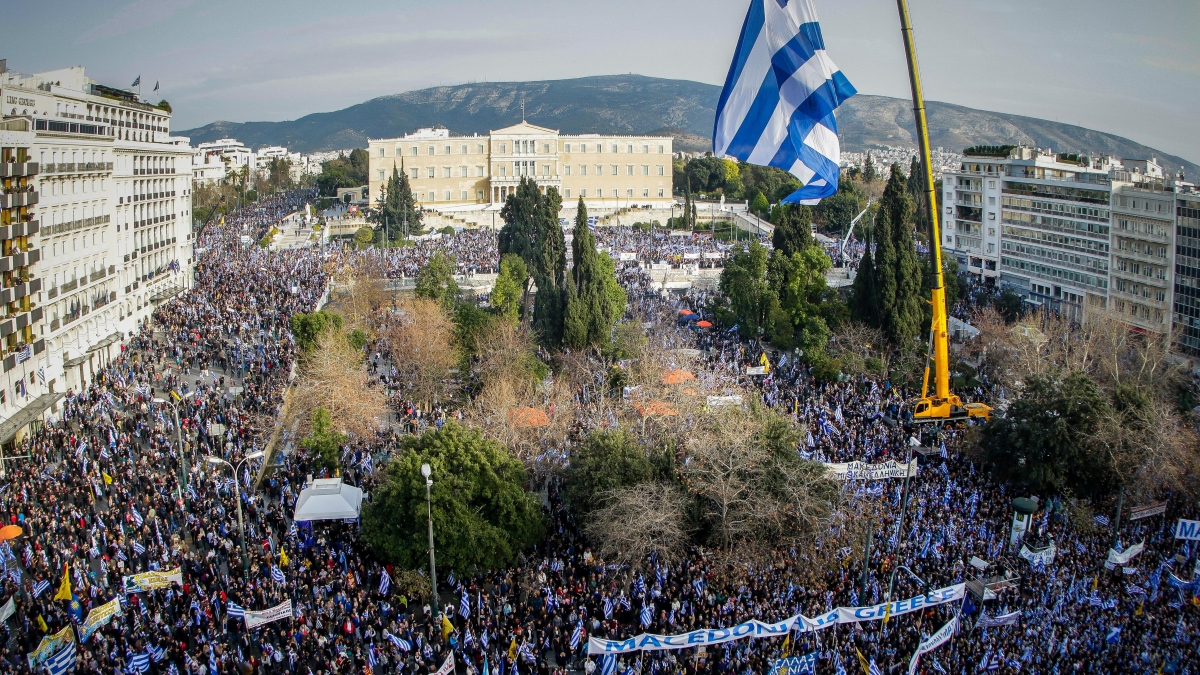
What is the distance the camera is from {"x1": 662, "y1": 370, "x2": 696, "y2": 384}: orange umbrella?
31091 millimetres

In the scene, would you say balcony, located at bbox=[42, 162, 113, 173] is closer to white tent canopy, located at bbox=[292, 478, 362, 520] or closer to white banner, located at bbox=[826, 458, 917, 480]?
white tent canopy, located at bbox=[292, 478, 362, 520]

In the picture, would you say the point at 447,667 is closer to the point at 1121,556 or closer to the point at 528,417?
the point at 528,417

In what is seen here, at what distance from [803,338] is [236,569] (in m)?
24.8

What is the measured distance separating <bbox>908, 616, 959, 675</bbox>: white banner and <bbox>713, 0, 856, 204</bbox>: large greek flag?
373 inches

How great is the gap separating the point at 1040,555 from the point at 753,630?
8165 millimetres

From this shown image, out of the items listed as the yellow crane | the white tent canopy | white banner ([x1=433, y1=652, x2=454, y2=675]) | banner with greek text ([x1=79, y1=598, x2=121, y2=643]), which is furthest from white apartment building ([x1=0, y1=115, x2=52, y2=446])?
the yellow crane

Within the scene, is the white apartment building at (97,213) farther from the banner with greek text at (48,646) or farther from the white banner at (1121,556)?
the white banner at (1121,556)

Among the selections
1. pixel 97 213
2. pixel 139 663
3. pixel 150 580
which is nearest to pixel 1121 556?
pixel 139 663

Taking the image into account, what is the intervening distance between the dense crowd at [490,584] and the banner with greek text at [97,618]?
199 millimetres

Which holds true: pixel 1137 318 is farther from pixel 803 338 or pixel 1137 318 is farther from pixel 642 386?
pixel 642 386

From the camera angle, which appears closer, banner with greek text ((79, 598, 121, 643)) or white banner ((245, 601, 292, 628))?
banner with greek text ((79, 598, 121, 643))

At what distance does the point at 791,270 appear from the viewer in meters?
41.8

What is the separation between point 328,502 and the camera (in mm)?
22422

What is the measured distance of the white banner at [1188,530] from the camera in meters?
22.6
